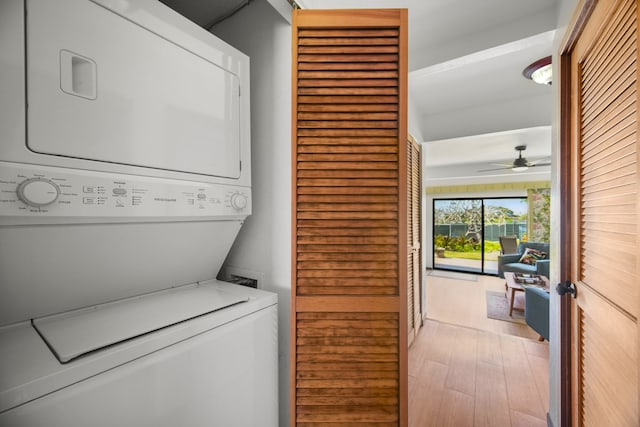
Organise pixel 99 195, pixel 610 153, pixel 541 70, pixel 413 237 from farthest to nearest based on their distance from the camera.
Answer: pixel 413 237, pixel 541 70, pixel 610 153, pixel 99 195

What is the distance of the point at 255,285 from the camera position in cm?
129

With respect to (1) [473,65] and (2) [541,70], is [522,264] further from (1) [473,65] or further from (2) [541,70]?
(1) [473,65]

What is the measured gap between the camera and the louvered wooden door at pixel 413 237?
260 centimetres

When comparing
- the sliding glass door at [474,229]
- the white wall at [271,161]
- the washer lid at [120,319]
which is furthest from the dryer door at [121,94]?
the sliding glass door at [474,229]

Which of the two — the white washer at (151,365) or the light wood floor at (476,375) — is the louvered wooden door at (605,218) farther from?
the white washer at (151,365)

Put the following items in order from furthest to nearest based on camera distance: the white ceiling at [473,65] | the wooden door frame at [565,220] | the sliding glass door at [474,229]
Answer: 1. the sliding glass door at [474,229]
2. the white ceiling at [473,65]
3. the wooden door frame at [565,220]

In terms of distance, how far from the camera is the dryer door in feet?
2.18

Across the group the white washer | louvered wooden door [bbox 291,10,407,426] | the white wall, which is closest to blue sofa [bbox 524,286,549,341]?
louvered wooden door [bbox 291,10,407,426]

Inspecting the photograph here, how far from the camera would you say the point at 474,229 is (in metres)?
6.89

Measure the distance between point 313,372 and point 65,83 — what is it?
1.16 meters

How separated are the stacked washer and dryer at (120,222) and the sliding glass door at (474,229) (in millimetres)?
6974

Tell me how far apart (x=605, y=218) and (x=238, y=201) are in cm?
136

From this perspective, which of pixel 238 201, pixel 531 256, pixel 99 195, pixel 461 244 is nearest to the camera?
pixel 99 195

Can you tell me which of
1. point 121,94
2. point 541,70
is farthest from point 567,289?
point 121,94
